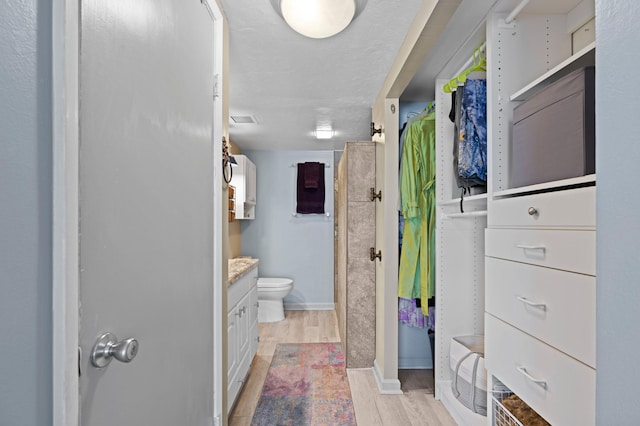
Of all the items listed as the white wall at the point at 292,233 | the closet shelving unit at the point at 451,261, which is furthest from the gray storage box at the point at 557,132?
the white wall at the point at 292,233

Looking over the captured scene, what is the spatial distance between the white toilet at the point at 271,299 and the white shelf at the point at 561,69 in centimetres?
340

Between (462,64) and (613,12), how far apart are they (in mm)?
1859

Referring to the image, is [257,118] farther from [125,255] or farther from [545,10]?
[125,255]

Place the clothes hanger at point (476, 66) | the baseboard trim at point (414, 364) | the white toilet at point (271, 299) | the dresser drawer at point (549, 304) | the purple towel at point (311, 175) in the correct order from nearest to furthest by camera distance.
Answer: the dresser drawer at point (549, 304) < the clothes hanger at point (476, 66) < the baseboard trim at point (414, 364) < the white toilet at point (271, 299) < the purple towel at point (311, 175)

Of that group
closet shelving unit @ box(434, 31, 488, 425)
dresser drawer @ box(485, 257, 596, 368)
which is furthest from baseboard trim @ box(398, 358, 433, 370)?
dresser drawer @ box(485, 257, 596, 368)

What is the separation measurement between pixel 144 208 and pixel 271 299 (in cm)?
365

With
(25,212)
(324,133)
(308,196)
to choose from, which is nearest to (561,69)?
(25,212)

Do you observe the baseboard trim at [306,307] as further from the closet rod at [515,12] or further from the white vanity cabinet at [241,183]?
the closet rod at [515,12]

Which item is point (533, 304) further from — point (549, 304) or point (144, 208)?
point (144, 208)

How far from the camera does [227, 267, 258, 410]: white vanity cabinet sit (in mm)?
2172

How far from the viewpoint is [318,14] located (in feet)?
5.52

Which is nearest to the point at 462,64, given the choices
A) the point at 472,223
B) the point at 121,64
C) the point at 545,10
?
the point at 545,10

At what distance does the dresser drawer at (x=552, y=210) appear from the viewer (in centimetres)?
104

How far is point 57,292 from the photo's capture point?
590mm
